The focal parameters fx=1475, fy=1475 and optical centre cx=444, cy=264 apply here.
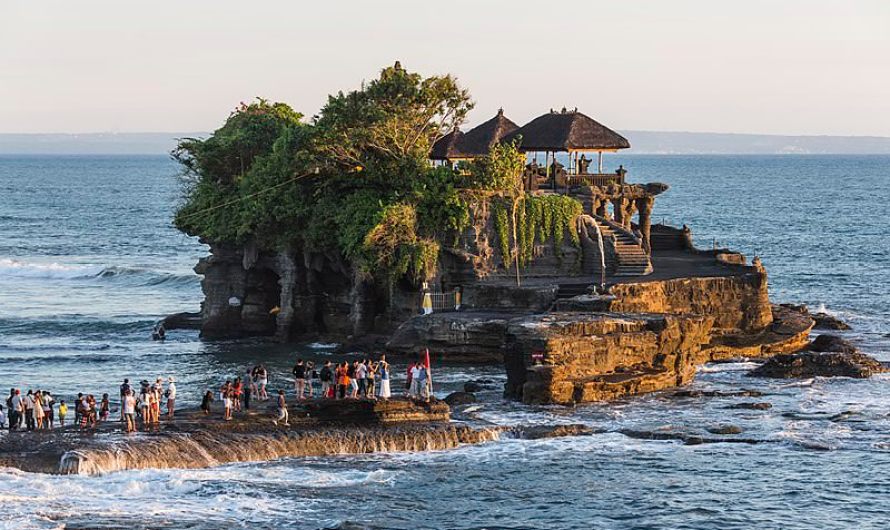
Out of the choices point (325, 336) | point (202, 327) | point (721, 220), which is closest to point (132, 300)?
point (202, 327)

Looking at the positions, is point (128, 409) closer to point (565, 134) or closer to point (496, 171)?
point (496, 171)

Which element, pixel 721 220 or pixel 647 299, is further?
pixel 721 220

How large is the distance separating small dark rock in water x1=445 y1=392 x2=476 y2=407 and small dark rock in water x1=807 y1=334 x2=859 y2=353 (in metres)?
17.8

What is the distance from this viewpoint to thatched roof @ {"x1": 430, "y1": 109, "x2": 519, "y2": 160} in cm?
6738

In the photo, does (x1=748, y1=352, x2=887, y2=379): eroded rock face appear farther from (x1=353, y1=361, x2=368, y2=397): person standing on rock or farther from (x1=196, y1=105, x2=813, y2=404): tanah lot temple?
(x1=353, y1=361, x2=368, y2=397): person standing on rock

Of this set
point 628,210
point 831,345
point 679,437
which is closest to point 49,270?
point 628,210

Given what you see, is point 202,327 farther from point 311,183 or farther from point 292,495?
point 292,495

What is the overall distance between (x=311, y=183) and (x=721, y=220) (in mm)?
87585

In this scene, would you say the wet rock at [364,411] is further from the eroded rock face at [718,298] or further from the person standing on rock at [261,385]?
the eroded rock face at [718,298]

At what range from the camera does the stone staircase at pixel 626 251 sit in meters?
64.0

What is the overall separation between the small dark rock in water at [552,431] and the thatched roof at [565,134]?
22528 mm

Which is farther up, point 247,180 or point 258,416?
point 247,180

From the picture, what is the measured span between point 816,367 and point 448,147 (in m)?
20.4

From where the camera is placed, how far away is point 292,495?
38906 millimetres
